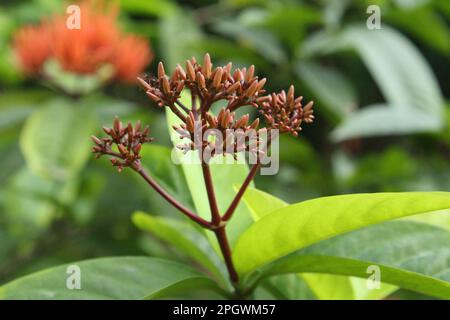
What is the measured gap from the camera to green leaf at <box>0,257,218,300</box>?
1.56ft

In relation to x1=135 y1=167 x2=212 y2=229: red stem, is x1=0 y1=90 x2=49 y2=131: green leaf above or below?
above

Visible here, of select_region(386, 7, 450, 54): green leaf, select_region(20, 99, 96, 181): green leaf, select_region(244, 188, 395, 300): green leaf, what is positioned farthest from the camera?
select_region(386, 7, 450, 54): green leaf

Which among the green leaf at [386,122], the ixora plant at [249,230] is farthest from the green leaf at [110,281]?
the green leaf at [386,122]

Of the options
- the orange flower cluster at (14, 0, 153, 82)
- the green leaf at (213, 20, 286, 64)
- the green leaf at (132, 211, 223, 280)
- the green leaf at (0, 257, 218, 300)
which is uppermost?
the green leaf at (213, 20, 286, 64)

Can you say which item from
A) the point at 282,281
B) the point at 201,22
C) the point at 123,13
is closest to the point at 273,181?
the point at 201,22

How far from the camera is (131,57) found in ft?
3.75

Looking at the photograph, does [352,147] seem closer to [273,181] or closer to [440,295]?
[273,181]

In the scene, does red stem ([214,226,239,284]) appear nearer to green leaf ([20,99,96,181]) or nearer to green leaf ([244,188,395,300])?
green leaf ([244,188,395,300])

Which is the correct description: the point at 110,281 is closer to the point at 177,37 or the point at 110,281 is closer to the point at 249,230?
the point at 249,230

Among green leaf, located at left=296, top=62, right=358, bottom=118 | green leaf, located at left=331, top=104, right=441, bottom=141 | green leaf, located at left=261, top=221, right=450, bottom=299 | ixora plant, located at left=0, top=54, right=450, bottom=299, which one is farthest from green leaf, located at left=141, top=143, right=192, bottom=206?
green leaf, located at left=296, top=62, right=358, bottom=118

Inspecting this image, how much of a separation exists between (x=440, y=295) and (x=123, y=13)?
1312mm

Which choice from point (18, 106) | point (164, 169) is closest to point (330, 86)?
point (18, 106)

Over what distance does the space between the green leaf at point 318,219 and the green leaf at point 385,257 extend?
0.06 feet

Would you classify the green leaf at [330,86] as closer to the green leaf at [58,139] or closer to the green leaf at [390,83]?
the green leaf at [390,83]
